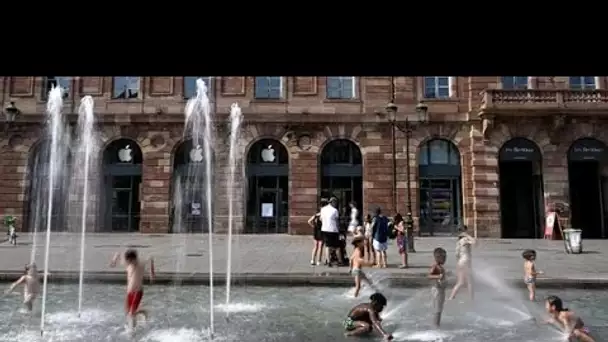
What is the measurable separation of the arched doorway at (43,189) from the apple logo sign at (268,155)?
10.6 metres

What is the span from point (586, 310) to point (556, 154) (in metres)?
20.0

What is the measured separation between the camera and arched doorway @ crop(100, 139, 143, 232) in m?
29.6

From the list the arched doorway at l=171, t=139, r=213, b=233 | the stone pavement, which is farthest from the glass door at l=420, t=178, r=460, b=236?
the arched doorway at l=171, t=139, r=213, b=233

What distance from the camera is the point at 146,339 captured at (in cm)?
820

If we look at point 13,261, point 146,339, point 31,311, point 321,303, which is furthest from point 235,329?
point 13,261

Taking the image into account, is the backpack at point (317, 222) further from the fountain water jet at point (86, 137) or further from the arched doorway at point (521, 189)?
the fountain water jet at point (86, 137)

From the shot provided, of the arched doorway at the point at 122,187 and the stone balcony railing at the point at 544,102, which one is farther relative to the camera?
the arched doorway at the point at 122,187

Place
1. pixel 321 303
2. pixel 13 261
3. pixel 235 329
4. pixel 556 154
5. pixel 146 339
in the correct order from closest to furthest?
pixel 146 339 < pixel 235 329 < pixel 321 303 < pixel 13 261 < pixel 556 154

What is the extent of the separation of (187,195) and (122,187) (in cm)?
336

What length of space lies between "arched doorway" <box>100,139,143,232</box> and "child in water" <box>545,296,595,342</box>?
961 inches

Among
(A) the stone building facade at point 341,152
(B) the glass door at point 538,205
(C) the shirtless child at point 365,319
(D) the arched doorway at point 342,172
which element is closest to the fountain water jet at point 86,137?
(A) the stone building facade at point 341,152

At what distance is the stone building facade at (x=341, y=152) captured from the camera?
28.7 meters

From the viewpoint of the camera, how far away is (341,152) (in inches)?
1171
